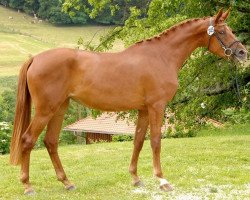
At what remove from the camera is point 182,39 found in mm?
7324

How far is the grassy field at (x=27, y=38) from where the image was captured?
199ft

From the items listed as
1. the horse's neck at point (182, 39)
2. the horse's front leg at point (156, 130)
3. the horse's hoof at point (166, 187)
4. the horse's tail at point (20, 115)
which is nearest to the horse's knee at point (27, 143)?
the horse's tail at point (20, 115)

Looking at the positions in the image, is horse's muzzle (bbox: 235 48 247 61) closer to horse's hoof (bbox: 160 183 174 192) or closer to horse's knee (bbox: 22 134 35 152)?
horse's hoof (bbox: 160 183 174 192)

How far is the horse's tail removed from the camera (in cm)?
696

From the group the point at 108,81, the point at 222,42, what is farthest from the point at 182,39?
the point at 108,81

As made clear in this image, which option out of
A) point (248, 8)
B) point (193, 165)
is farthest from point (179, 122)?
point (193, 165)

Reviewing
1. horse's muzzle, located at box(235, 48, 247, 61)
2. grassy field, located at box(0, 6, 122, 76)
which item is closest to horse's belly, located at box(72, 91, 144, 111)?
horse's muzzle, located at box(235, 48, 247, 61)

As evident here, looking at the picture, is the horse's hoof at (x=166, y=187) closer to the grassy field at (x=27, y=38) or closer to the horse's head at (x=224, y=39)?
the horse's head at (x=224, y=39)

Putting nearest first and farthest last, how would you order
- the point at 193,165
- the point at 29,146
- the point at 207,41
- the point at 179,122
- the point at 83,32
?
the point at 29,146 → the point at 207,41 → the point at 193,165 → the point at 179,122 → the point at 83,32

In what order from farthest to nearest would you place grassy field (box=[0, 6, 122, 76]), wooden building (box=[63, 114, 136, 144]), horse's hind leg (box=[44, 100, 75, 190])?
grassy field (box=[0, 6, 122, 76]) < wooden building (box=[63, 114, 136, 144]) < horse's hind leg (box=[44, 100, 75, 190])

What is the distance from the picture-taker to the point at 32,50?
63656 millimetres

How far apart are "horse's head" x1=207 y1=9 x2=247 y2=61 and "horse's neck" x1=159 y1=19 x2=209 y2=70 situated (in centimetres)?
14

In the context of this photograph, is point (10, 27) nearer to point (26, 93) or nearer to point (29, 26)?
point (29, 26)

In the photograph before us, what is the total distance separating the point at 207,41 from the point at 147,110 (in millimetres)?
1433
